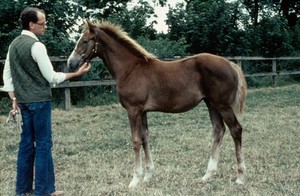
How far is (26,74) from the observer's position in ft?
16.4

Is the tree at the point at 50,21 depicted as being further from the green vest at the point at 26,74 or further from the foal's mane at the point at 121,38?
the green vest at the point at 26,74

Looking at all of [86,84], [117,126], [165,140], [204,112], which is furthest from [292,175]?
[86,84]

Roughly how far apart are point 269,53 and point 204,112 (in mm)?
13042

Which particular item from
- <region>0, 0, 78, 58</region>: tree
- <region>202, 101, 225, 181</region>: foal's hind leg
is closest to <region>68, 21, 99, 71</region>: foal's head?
<region>202, 101, 225, 181</region>: foal's hind leg

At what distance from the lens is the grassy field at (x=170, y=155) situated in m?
5.69

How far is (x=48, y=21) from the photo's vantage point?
48.3 feet

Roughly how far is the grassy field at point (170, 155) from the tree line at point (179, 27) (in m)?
3.74

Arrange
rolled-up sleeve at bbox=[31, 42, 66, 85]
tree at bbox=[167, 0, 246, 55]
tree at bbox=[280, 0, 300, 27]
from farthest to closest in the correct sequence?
tree at bbox=[280, 0, 300, 27]
tree at bbox=[167, 0, 246, 55]
rolled-up sleeve at bbox=[31, 42, 66, 85]

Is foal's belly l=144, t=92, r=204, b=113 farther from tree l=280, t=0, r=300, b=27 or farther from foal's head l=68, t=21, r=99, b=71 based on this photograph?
tree l=280, t=0, r=300, b=27

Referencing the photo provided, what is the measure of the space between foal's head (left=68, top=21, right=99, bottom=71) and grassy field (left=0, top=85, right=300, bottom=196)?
1.55 metres

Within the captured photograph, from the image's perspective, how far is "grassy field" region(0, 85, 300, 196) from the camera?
5.69m

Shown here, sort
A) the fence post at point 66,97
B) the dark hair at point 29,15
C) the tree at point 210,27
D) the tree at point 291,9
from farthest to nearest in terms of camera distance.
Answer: the tree at point 291,9 → the tree at point 210,27 → the fence post at point 66,97 → the dark hair at point 29,15

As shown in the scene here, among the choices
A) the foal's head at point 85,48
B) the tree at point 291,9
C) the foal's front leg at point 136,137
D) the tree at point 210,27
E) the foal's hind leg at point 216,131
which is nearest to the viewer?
the foal's front leg at point 136,137

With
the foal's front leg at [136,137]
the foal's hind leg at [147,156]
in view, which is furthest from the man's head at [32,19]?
the foal's hind leg at [147,156]
